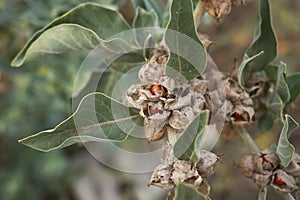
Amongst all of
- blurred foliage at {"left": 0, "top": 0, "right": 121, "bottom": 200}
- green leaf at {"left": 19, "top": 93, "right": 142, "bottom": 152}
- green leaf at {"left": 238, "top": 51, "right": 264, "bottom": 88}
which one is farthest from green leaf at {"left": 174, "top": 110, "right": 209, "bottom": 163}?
blurred foliage at {"left": 0, "top": 0, "right": 121, "bottom": 200}

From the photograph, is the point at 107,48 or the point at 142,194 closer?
the point at 107,48

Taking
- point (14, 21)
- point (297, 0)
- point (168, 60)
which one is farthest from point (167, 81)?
point (297, 0)

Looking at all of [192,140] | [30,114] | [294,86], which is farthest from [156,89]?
[30,114]

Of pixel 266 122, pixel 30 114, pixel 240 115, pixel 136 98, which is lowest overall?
pixel 30 114

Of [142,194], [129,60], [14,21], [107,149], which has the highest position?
[129,60]

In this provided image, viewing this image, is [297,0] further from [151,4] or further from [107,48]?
[107,48]

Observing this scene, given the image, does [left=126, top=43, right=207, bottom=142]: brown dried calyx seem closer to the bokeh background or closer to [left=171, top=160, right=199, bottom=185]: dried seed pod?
[left=171, top=160, right=199, bottom=185]: dried seed pod

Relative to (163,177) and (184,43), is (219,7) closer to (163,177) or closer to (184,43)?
(184,43)

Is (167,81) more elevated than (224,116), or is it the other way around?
(167,81)
